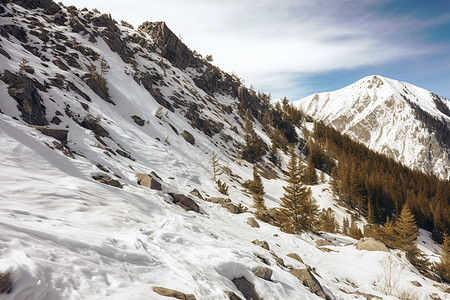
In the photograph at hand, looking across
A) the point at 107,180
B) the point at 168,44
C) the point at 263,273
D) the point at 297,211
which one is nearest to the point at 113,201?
the point at 107,180

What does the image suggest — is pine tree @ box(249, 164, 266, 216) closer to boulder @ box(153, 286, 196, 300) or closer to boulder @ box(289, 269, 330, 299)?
boulder @ box(289, 269, 330, 299)

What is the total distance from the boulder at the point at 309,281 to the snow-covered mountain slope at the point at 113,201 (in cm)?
48

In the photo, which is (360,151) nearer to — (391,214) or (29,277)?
(391,214)

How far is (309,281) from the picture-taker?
8.72 m

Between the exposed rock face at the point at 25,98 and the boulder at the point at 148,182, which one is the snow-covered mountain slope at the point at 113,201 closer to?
the exposed rock face at the point at 25,98

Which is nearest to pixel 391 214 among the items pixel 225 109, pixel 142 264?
pixel 225 109

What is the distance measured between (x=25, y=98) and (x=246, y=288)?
69.5 ft

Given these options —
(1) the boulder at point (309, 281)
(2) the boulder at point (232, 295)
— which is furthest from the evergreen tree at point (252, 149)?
(2) the boulder at point (232, 295)

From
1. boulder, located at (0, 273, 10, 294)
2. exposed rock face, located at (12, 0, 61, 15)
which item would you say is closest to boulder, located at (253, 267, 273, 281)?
boulder, located at (0, 273, 10, 294)

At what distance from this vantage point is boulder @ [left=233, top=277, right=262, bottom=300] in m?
6.12

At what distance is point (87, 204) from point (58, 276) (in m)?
5.08

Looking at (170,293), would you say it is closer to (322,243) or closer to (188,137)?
(322,243)

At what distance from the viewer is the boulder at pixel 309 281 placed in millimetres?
8425

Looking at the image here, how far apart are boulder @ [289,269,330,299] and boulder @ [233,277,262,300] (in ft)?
11.6
